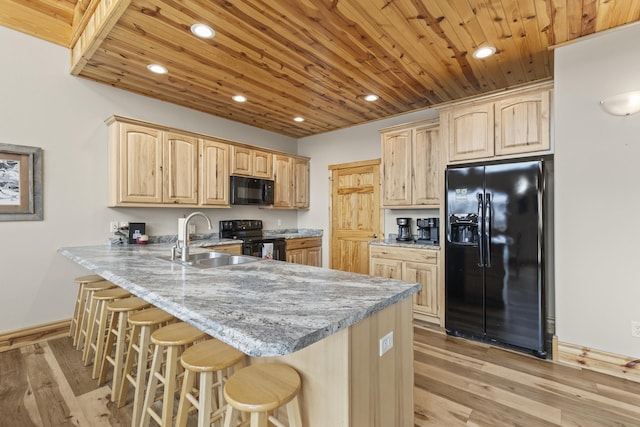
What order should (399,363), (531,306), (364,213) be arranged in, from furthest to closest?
1. (364,213)
2. (531,306)
3. (399,363)

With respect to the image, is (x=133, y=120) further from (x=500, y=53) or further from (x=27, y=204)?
(x=500, y=53)

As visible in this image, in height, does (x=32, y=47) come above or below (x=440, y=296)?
above

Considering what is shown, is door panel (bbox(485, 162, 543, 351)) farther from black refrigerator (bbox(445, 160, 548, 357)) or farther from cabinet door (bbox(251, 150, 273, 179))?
cabinet door (bbox(251, 150, 273, 179))

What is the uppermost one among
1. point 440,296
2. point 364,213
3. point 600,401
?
point 364,213

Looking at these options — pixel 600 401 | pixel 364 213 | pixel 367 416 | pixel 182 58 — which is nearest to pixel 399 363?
pixel 367 416

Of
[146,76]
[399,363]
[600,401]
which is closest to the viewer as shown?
[399,363]

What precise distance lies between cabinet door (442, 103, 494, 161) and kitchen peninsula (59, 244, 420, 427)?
83.8 inches

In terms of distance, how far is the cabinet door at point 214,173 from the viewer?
3.83 meters

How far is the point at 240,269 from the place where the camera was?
1852 mm

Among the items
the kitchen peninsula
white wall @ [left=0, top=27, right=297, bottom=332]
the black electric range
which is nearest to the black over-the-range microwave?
the black electric range

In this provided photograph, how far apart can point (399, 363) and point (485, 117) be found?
262cm

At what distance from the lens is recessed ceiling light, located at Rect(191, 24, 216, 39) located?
2.26m

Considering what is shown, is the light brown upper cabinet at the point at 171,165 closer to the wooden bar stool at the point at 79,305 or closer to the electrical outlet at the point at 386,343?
the wooden bar stool at the point at 79,305

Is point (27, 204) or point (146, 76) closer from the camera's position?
point (27, 204)
